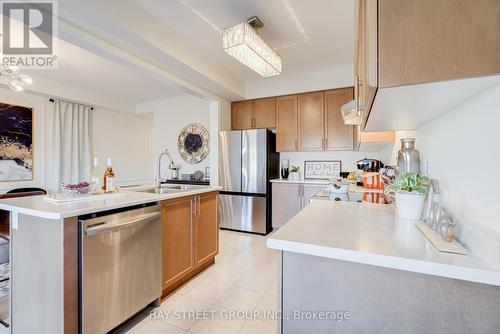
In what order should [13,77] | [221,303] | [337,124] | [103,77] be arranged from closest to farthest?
[221,303], [13,77], [337,124], [103,77]

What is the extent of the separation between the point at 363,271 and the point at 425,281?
0.51ft

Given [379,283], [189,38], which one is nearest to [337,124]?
[189,38]

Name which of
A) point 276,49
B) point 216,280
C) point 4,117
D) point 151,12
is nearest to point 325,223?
point 216,280

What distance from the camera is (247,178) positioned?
146 inches

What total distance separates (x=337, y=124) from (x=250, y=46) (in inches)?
78.3

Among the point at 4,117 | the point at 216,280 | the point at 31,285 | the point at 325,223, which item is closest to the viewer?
the point at 325,223

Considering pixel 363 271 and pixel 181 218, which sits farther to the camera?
pixel 181 218

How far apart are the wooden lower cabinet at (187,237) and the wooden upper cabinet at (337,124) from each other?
2075mm

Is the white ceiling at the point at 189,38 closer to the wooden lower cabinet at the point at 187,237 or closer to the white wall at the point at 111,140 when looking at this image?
the white wall at the point at 111,140

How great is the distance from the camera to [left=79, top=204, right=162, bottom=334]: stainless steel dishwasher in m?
1.30

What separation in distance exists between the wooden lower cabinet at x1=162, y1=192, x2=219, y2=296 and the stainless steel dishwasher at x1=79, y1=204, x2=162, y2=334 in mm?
131

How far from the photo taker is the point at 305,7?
6.85ft

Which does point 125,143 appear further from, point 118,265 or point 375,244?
point 375,244

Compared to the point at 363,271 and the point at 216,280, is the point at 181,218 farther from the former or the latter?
the point at 363,271
